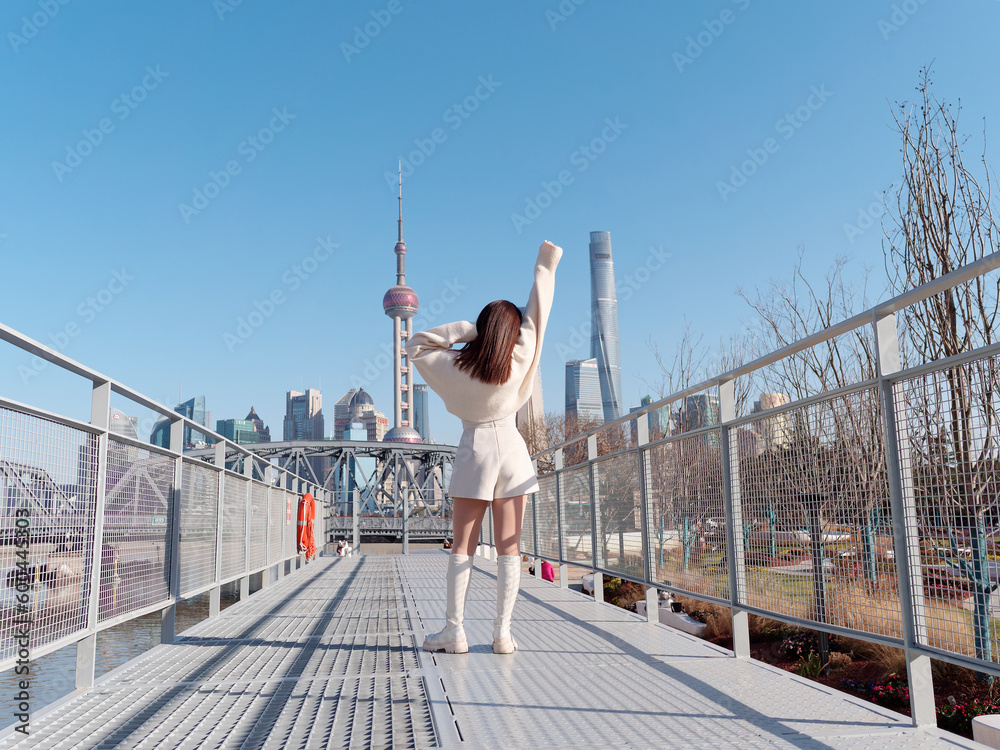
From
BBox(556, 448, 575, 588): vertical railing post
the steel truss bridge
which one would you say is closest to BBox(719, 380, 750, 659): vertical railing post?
BBox(556, 448, 575, 588): vertical railing post

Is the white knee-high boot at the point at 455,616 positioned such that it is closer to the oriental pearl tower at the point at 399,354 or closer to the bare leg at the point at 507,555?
the bare leg at the point at 507,555

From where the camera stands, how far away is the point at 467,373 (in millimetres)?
3803

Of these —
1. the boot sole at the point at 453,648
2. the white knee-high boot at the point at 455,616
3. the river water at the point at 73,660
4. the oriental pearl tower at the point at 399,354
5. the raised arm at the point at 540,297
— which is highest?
the oriental pearl tower at the point at 399,354

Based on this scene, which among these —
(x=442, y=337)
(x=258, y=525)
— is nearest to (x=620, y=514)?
(x=442, y=337)

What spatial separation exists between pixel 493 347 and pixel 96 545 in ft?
6.54

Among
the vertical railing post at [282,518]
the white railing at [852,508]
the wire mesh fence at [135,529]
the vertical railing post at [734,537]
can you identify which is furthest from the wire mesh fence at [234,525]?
the vertical railing post at [734,537]

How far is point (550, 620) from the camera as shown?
4.86 metres

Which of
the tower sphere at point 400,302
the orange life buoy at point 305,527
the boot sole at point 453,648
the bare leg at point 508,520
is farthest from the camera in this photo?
the tower sphere at point 400,302

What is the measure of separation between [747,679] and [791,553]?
2.05 ft

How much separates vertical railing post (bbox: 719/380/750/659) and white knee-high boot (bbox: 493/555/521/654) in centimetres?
107

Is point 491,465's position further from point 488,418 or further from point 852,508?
point 852,508

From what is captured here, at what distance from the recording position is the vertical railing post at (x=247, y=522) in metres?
6.71

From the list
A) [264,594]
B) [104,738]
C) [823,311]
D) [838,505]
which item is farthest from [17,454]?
[823,311]

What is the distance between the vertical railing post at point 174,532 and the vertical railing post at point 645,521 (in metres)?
2.86
